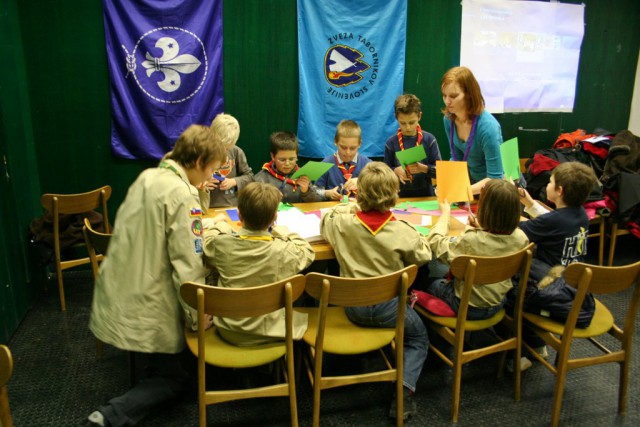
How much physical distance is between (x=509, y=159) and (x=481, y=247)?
2.44ft

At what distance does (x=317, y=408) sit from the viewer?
83.9 inches

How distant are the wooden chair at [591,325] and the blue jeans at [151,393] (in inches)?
64.7

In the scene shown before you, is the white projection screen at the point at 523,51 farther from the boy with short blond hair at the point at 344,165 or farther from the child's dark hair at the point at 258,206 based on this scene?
the child's dark hair at the point at 258,206

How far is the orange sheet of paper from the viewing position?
274 centimetres

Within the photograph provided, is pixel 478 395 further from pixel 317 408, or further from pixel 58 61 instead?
pixel 58 61

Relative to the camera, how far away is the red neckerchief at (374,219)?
2156 mm

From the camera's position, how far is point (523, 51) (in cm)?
461

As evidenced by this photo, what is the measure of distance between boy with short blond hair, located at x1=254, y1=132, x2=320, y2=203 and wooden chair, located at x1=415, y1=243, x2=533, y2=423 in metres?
1.05

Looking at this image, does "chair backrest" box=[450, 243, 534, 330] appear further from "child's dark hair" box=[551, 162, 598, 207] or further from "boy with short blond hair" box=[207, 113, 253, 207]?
"boy with short blond hair" box=[207, 113, 253, 207]

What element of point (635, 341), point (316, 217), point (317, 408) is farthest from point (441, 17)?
point (317, 408)

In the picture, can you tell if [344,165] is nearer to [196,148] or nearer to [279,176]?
[279,176]

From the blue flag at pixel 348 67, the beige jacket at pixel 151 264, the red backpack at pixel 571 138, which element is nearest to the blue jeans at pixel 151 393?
the beige jacket at pixel 151 264

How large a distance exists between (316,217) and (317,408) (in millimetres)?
1008

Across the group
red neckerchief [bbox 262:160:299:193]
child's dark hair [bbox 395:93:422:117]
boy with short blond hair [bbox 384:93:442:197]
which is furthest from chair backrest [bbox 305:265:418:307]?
child's dark hair [bbox 395:93:422:117]
